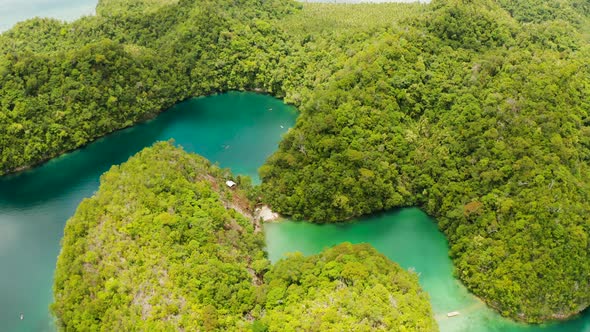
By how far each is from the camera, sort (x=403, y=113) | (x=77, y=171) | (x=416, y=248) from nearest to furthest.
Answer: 1. (x=416, y=248)
2. (x=403, y=113)
3. (x=77, y=171)

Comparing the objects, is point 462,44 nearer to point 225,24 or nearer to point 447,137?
point 447,137

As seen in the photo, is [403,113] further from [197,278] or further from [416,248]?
[197,278]

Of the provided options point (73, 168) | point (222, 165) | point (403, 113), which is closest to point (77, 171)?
point (73, 168)

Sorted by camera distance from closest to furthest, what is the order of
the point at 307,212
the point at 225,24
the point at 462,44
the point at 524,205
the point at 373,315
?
the point at 373,315 < the point at 524,205 < the point at 307,212 < the point at 462,44 < the point at 225,24

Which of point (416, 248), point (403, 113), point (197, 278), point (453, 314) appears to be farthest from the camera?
point (403, 113)

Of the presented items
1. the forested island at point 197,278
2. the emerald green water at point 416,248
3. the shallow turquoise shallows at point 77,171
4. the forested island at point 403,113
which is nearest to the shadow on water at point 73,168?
the shallow turquoise shallows at point 77,171

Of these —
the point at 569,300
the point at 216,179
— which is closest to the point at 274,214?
the point at 216,179
